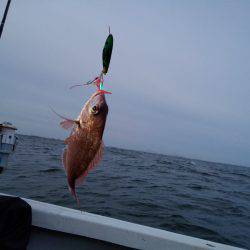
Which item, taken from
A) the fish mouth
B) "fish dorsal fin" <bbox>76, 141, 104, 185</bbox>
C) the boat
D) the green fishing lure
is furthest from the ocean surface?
the green fishing lure

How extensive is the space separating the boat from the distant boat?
1707 mm

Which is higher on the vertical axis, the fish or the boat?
the fish

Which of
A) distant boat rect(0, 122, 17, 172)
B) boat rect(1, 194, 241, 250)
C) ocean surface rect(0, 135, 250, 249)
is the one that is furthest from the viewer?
ocean surface rect(0, 135, 250, 249)

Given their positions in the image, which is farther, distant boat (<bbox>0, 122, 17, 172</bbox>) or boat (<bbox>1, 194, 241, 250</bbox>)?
distant boat (<bbox>0, 122, 17, 172</bbox>)

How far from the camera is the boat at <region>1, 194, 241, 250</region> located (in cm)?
337

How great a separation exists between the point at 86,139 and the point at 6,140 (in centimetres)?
403

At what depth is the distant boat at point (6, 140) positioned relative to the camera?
5051 mm

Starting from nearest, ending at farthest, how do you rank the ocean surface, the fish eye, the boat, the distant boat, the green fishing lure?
the green fishing lure < the fish eye < the boat < the distant boat < the ocean surface

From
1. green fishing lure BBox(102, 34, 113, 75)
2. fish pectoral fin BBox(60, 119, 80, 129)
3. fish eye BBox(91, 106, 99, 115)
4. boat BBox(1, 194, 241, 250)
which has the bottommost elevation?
boat BBox(1, 194, 241, 250)

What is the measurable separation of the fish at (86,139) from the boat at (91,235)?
2.01 meters

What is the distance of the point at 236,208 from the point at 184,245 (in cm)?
1083

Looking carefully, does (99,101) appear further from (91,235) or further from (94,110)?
(91,235)

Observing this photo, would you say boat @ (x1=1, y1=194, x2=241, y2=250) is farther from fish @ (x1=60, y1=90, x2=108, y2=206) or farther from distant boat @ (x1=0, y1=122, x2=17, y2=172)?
fish @ (x1=60, y1=90, x2=108, y2=206)

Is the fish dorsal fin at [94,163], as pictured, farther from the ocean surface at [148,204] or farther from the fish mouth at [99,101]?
the ocean surface at [148,204]
